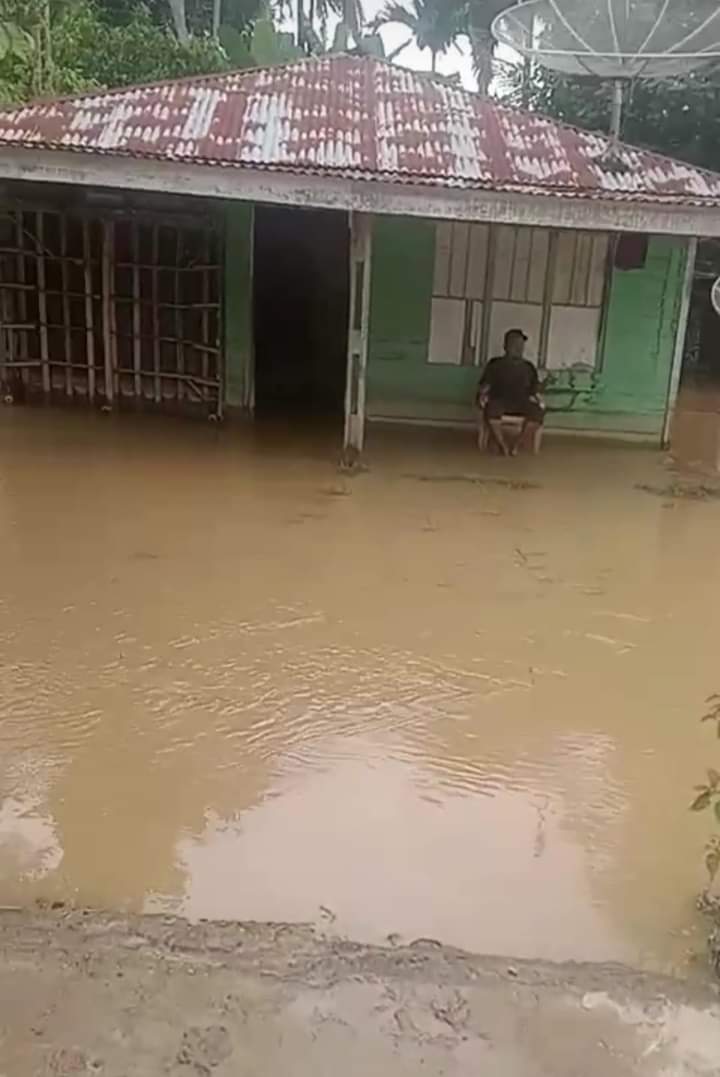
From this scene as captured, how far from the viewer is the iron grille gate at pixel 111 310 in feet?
33.2

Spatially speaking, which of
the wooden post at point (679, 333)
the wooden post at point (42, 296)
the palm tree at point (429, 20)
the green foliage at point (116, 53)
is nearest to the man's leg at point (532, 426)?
the wooden post at point (679, 333)

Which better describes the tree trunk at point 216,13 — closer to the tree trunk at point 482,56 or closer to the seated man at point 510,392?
the tree trunk at point 482,56

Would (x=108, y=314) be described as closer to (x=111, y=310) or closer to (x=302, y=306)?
(x=111, y=310)

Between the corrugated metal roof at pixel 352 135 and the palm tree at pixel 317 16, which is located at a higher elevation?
the palm tree at pixel 317 16

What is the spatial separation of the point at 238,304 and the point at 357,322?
6.70 feet

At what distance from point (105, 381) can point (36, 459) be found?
2.21 metres

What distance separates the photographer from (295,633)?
18.6 feet

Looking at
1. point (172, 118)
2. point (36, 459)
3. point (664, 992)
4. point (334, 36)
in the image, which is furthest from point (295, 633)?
point (334, 36)

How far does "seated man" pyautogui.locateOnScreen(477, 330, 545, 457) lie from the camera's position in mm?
9320

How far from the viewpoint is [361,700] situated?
4.98 meters

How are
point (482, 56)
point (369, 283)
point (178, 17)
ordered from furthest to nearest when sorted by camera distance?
point (482, 56) < point (178, 17) < point (369, 283)

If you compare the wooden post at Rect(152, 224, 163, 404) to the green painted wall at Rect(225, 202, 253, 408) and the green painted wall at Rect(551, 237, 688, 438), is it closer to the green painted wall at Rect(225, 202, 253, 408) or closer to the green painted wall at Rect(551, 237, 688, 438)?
the green painted wall at Rect(225, 202, 253, 408)

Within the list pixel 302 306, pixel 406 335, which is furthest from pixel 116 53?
pixel 406 335

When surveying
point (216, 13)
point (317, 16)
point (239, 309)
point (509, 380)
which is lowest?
point (509, 380)
